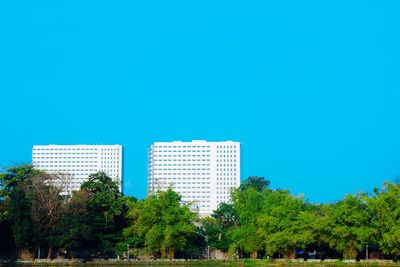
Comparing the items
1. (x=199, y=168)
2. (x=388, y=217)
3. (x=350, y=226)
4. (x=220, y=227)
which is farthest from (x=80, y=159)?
(x=388, y=217)

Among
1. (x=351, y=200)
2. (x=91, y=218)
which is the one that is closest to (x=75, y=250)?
(x=91, y=218)

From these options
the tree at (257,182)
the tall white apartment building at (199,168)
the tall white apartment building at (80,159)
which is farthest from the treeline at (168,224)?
the tall white apartment building at (80,159)

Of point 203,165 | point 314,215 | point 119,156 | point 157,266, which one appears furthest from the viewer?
point 119,156

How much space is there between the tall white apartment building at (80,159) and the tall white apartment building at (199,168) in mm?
13727

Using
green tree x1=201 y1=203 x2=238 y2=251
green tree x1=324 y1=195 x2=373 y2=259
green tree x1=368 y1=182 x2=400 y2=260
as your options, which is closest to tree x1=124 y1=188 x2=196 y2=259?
green tree x1=201 y1=203 x2=238 y2=251

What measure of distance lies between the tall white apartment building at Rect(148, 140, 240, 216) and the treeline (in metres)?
89.7

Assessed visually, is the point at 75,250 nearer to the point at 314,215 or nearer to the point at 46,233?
the point at 46,233

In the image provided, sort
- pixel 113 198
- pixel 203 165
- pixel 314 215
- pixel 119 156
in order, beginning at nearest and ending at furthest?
pixel 314 215, pixel 113 198, pixel 203 165, pixel 119 156

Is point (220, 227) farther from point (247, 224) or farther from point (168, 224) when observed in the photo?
point (168, 224)

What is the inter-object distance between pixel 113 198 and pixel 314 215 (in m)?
21.9

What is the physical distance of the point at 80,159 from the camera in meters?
184

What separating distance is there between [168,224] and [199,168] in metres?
101

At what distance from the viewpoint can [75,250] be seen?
7106 centimetres

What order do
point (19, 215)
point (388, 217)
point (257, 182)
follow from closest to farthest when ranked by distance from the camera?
point (388, 217) → point (19, 215) → point (257, 182)
